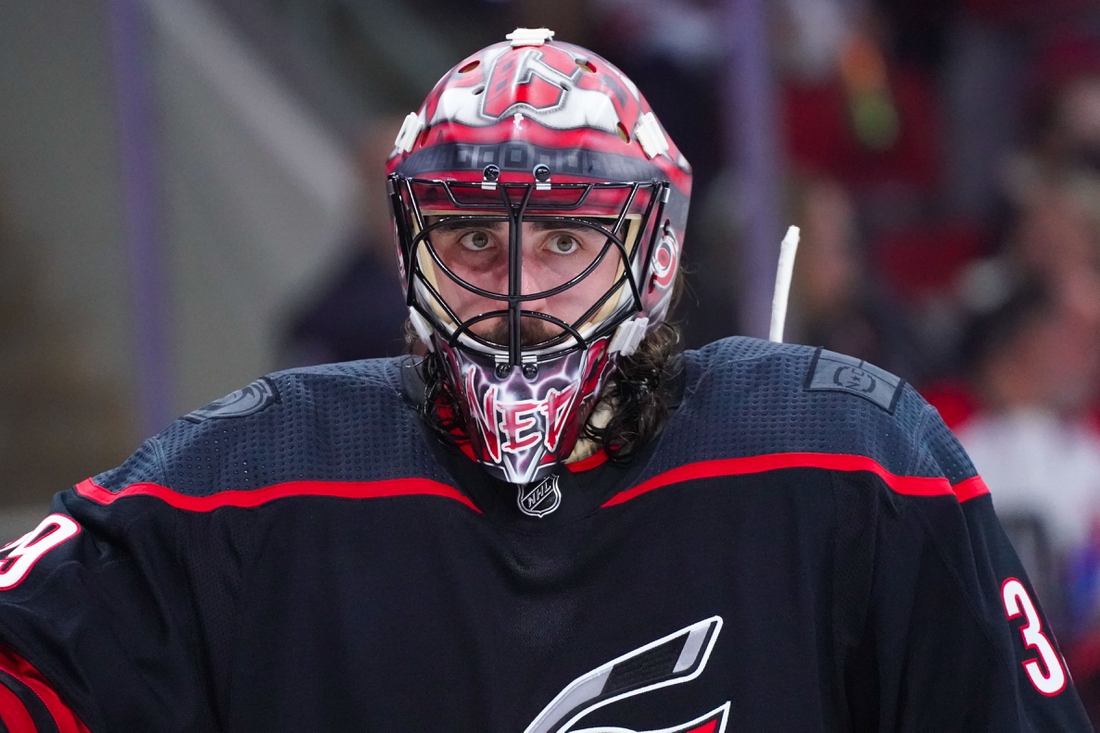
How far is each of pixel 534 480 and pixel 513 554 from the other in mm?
82

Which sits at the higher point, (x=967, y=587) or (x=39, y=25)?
(x=39, y=25)

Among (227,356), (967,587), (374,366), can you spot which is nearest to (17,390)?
(227,356)

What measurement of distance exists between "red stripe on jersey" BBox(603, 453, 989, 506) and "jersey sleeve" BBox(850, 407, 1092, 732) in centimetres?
1

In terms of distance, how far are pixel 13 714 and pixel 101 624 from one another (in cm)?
12

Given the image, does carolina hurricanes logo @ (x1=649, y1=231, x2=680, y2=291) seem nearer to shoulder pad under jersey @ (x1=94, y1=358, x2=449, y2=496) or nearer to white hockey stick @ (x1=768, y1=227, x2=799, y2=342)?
white hockey stick @ (x1=768, y1=227, x2=799, y2=342)

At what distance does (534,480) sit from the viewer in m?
1.53

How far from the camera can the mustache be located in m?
1.50

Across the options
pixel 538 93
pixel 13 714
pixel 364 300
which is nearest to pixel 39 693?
pixel 13 714

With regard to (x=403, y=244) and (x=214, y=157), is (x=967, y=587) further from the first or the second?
(x=214, y=157)

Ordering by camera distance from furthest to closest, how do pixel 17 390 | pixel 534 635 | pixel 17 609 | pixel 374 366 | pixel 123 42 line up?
pixel 17 390, pixel 123 42, pixel 374 366, pixel 534 635, pixel 17 609

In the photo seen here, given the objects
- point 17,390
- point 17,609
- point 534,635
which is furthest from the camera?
point 17,390

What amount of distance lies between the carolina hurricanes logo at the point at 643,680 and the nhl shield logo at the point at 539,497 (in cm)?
18

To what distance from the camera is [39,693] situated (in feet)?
4.52

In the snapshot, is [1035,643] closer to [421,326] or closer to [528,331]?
[528,331]
